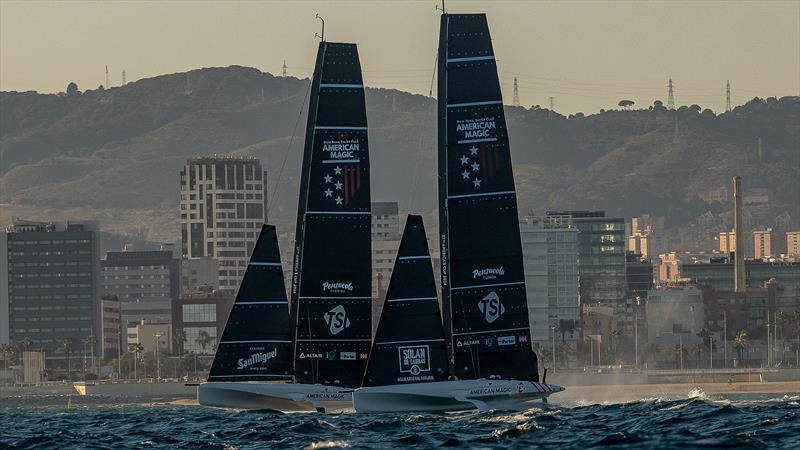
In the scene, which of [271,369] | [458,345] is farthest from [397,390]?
[271,369]

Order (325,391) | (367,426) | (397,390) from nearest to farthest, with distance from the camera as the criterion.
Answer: (367,426) → (397,390) → (325,391)

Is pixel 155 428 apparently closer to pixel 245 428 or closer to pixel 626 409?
pixel 245 428

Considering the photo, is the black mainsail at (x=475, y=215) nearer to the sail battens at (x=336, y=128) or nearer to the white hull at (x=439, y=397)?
the white hull at (x=439, y=397)

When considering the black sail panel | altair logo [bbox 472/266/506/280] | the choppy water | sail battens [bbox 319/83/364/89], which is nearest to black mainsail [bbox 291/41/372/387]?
sail battens [bbox 319/83/364/89]

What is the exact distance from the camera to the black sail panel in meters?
69.9

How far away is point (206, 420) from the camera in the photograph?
70.3m

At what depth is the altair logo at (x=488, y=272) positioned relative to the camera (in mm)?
66188

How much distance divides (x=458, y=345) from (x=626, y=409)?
871 centimetres

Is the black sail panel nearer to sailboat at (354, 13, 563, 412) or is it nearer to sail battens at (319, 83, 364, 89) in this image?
sail battens at (319, 83, 364, 89)

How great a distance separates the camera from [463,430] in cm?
5697

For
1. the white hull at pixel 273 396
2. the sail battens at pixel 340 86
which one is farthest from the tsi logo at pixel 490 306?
the sail battens at pixel 340 86

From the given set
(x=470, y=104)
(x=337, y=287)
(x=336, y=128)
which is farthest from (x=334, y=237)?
(x=470, y=104)

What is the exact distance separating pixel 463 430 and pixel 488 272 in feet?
33.7

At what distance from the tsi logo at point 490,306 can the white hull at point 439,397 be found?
2.42 meters
